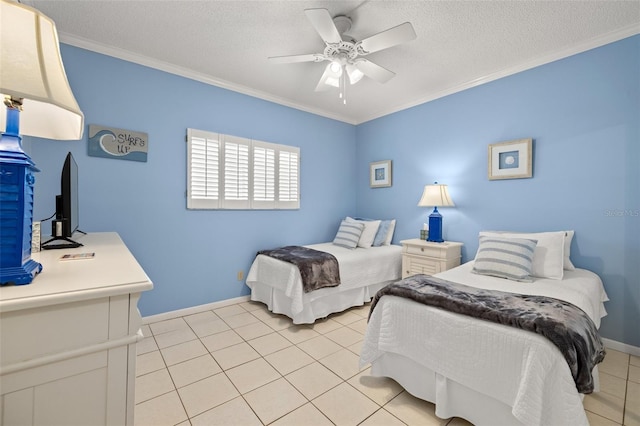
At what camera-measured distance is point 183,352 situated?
2.31 m

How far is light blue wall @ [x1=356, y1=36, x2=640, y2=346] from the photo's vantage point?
2299mm

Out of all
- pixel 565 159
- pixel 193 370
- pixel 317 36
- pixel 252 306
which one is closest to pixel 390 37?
pixel 317 36

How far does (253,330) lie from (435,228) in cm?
240

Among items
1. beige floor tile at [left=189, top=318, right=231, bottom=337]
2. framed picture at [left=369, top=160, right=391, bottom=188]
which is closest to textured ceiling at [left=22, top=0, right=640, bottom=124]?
framed picture at [left=369, top=160, right=391, bottom=188]

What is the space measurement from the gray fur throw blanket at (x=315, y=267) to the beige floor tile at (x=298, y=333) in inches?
15.6

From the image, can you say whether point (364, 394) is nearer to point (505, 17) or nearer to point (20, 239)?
point (20, 239)

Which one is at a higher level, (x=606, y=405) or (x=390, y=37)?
(x=390, y=37)

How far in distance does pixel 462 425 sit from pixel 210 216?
2934mm

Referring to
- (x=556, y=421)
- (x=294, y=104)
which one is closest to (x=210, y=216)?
(x=294, y=104)

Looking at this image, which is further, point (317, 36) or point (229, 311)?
point (229, 311)

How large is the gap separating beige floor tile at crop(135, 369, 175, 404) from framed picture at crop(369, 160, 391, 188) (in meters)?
3.50

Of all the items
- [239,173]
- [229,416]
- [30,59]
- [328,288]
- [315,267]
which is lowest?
[229,416]

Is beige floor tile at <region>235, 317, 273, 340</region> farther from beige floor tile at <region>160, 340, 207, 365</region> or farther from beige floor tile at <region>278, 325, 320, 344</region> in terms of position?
beige floor tile at <region>160, 340, 207, 365</region>

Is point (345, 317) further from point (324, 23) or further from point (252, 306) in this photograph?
point (324, 23)
